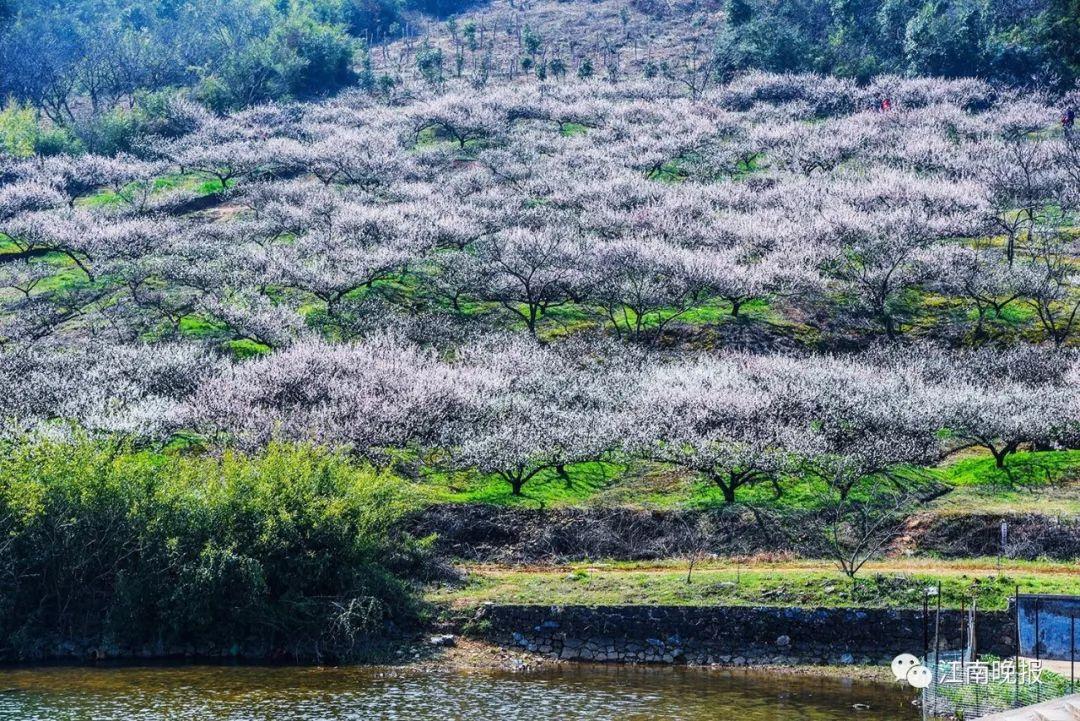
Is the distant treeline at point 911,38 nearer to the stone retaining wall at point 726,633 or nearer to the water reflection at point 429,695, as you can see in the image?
the stone retaining wall at point 726,633

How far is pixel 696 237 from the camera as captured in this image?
83.4 metres

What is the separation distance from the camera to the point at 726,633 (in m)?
38.3

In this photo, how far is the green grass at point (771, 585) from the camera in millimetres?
37969

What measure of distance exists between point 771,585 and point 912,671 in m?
7.51

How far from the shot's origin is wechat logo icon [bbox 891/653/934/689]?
30.3 m

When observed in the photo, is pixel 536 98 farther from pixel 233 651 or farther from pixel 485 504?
pixel 233 651

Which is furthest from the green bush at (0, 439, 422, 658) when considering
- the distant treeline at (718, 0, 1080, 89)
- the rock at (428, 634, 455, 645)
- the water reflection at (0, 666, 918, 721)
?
the distant treeline at (718, 0, 1080, 89)

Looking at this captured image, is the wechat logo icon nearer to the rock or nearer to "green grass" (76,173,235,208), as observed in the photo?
the rock

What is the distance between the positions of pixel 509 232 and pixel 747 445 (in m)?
39.5

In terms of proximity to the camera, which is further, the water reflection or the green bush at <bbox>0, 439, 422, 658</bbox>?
the green bush at <bbox>0, 439, 422, 658</bbox>

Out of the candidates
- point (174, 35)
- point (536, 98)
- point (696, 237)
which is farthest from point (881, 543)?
point (174, 35)

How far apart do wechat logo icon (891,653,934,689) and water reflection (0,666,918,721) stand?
3.08ft

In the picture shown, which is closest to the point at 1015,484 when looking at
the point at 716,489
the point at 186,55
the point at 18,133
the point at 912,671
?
the point at 716,489

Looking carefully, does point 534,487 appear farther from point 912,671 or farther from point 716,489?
point 912,671
